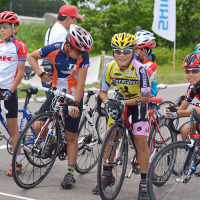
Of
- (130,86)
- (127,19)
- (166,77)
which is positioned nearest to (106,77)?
(130,86)

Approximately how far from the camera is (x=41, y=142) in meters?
5.71

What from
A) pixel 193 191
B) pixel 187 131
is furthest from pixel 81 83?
pixel 193 191

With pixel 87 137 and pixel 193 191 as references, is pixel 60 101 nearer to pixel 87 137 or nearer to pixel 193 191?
pixel 87 137

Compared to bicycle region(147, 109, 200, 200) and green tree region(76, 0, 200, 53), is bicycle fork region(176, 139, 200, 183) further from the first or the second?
green tree region(76, 0, 200, 53)

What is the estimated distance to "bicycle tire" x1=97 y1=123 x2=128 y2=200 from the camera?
5.12m

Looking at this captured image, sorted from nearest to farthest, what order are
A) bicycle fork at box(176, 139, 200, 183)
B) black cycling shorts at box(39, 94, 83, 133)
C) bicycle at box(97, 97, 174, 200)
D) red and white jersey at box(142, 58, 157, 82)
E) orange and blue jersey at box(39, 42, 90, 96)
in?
bicycle fork at box(176, 139, 200, 183) → bicycle at box(97, 97, 174, 200) → orange and blue jersey at box(39, 42, 90, 96) → black cycling shorts at box(39, 94, 83, 133) → red and white jersey at box(142, 58, 157, 82)

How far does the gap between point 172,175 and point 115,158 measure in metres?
0.73

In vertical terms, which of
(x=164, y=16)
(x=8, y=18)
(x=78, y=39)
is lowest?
(x=164, y=16)

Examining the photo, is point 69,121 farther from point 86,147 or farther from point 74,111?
point 86,147

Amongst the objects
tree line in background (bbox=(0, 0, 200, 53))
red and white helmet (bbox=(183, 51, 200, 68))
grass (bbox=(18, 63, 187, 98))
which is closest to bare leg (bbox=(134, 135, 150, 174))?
red and white helmet (bbox=(183, 51, 200, 68))

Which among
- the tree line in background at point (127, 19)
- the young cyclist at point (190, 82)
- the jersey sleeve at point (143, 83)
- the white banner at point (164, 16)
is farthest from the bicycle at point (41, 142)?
the tree line in background at point (127, 19)

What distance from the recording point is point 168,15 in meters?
19.2

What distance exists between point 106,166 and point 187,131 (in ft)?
3.80

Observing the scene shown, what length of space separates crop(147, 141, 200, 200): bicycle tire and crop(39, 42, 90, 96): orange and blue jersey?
1.71m
